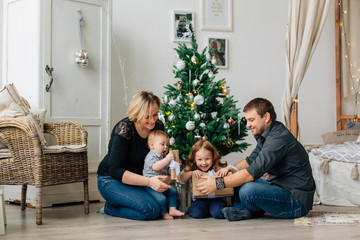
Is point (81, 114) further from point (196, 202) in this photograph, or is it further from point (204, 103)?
point (196, 202)

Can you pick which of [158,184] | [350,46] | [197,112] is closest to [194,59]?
[197,112]

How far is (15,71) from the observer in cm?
376

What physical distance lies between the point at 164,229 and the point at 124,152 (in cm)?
60

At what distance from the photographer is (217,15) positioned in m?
4.90

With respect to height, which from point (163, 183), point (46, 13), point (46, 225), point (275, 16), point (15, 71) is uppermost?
point (275, 16)

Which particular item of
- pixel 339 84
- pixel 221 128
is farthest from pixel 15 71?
pixel 339 84

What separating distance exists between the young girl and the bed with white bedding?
1058 millimetres

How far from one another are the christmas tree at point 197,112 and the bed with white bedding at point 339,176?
733 millimetres

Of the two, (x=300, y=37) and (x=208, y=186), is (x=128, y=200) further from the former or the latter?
(x=300, y=37)

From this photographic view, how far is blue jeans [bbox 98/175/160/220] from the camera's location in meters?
2.81

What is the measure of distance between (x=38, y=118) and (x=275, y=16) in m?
3.09

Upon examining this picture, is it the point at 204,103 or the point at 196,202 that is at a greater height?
the point at 204,103

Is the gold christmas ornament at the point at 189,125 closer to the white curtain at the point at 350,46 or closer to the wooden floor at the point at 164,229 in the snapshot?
the wooden floor at the point at 164,229

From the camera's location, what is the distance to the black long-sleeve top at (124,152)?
284 centimetres
